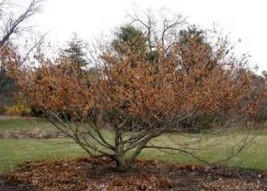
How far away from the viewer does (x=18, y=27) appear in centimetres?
4428

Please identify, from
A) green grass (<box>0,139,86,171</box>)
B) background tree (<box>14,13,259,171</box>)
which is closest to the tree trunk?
background tree (<box>14,13,259,171</box>)

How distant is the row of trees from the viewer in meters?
10.7

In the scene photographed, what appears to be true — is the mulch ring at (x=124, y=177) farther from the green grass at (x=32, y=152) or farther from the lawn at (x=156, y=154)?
the green grass at (x=32, y=152)

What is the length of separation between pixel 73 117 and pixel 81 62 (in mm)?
1216

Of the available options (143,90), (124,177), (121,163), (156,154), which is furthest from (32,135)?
(143,90)

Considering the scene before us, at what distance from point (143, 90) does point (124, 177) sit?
212cm

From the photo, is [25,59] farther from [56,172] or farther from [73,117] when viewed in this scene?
[56,172]

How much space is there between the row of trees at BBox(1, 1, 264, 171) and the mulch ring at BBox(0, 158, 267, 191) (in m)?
0.75

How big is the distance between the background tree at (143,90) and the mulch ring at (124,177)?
0.75m

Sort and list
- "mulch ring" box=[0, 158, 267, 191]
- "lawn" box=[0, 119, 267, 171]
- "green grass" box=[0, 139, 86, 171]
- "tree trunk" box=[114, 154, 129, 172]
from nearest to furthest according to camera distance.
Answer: "mulch ring" box=[0, 158, 267, 191]
"tree trunk" box=[114, 154, 129, 172]
"lawn" box=[0, 119, 267, 171]
"green grass" box=[0, 139, 86, 171]

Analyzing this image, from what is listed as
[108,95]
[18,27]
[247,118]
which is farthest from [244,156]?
[18,27]

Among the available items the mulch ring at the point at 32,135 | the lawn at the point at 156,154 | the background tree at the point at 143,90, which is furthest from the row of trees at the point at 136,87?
the mulch ring at the point at 32,135

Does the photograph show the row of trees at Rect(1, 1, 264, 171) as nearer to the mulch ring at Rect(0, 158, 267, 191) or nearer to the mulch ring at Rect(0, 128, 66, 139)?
the mulch ring at Rect(0, 158, 267, 191)

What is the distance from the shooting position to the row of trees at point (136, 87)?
10742mm
